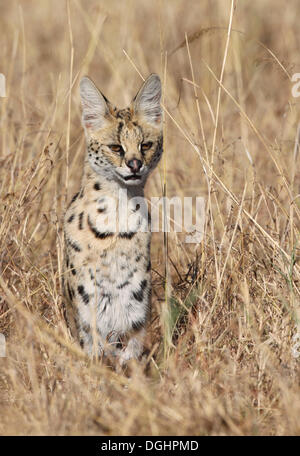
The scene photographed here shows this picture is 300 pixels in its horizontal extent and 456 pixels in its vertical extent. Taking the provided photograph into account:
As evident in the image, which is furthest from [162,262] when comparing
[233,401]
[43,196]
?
[233,401]

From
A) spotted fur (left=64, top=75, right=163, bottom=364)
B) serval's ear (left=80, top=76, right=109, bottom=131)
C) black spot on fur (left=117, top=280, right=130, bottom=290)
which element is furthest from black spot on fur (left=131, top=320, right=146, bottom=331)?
serval's ear (left=80, top=76, right=109, bottom=131)

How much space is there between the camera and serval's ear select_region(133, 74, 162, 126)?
3.38 meters

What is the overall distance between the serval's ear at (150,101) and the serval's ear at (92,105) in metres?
→ 0.15

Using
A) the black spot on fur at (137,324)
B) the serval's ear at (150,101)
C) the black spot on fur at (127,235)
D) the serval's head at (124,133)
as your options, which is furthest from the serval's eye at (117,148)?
the black spot on fur at (137,324)

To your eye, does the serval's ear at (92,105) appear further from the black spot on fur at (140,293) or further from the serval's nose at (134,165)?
the black spot on fur at (140,293)

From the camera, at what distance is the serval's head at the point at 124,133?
3188 mm

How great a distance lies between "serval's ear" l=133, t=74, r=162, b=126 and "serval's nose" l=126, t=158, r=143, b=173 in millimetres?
348

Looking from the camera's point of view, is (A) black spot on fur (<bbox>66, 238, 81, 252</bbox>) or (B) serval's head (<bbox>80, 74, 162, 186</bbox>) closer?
(B) serval's head (<bbox>80, 74, 162, 186</bbox>)

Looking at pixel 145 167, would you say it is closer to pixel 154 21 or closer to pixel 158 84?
pixel 158 84

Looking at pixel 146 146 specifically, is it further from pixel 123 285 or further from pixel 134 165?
pixel 123 285

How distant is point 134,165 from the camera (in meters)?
3.13

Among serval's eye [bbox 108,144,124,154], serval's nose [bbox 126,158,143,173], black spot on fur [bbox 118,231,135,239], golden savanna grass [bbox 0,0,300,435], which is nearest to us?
golden savanna grass [bbox 0,0,300,435]

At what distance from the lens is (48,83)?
6.24 m

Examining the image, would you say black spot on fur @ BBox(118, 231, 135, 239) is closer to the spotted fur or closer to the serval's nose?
the spotted fur
